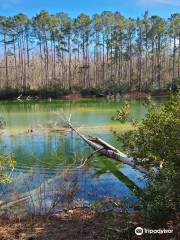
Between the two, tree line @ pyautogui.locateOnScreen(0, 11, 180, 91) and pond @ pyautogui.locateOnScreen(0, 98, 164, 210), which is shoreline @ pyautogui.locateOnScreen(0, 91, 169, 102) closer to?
tree line @ pyautogui.locateOnScreen(0, 11, 180, 91)

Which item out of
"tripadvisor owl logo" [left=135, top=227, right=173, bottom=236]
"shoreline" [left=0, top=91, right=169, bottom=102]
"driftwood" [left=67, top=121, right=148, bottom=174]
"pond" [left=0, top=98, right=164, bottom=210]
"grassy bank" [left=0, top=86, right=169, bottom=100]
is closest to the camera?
"tripadvisor owl logo" [left=135, top=227, right=173, bottom=236]

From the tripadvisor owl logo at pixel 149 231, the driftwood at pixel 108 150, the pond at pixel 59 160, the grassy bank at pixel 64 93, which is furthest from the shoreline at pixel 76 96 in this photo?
the tripadvisor owl logo at pixel 149 231

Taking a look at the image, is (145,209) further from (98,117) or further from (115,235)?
(98,117)

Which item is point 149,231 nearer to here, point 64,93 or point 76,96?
point 76,96

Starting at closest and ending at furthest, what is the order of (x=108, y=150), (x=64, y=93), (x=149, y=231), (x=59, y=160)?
(x=149, y=231), (x=108, y=150), (x=59, y=160), (x=64, y=93)

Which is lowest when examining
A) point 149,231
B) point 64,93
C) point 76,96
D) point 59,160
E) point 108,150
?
point 59,160

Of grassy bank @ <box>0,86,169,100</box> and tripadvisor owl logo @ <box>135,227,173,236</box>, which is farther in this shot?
grassy bank @ <box>0,86,169,100</box>

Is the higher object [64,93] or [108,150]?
[64,93]

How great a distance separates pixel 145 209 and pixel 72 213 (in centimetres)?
308

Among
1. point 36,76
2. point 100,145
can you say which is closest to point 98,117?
point 100,145

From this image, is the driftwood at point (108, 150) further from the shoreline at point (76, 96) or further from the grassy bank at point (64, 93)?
the grassy bank at point (64, 93)

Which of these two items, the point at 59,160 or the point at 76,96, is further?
the point at 76,96

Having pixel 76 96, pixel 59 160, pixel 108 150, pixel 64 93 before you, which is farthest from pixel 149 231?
pixel 64 93

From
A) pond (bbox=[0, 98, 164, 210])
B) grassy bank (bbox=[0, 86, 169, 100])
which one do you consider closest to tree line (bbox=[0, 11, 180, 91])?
grassy bank (bbox=[0, 86, 169, 100])
